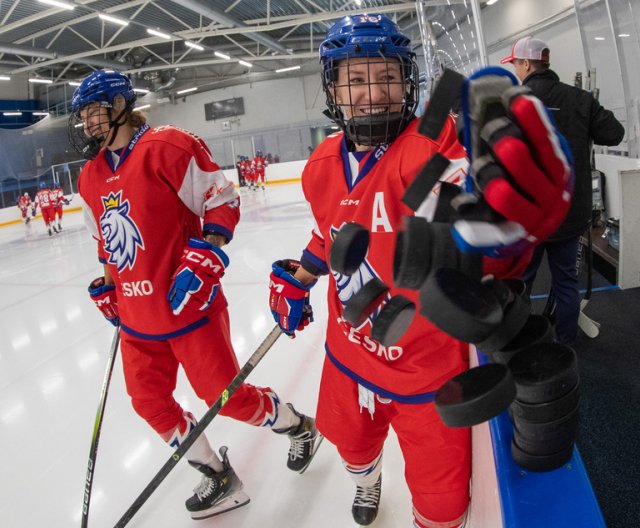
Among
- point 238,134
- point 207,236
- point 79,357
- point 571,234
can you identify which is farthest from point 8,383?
point 238,134

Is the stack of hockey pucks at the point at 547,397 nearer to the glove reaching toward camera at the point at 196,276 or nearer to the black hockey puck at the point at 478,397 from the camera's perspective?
the black hockey puck at the point at 478,397

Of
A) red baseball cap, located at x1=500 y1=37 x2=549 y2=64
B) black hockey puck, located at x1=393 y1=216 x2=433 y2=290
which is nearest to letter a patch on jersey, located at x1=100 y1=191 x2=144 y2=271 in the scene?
black hockey puck, located at x1=393 y1=216 x2=433 y2=290

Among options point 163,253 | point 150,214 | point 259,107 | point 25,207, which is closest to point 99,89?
point 150,214

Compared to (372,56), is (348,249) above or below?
below

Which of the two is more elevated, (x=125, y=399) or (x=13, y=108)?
(x=13, y=108)

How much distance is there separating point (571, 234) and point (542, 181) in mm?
1749

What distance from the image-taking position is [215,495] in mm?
1549

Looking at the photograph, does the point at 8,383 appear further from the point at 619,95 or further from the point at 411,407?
the point at 619,95

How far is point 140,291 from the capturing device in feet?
4.81

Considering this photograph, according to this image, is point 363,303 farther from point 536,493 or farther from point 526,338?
point 536,493

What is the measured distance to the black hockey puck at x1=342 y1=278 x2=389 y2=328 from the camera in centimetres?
56

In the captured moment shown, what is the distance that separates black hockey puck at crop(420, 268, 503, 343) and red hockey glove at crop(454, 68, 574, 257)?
0.03 meters

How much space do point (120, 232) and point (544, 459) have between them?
1.30 metres

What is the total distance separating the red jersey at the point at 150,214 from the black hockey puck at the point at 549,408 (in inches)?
44.9
